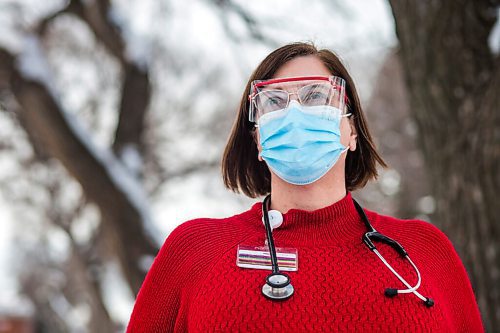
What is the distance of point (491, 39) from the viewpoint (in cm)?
488

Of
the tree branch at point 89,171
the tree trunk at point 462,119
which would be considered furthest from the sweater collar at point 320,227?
the tree branch at point 89,171

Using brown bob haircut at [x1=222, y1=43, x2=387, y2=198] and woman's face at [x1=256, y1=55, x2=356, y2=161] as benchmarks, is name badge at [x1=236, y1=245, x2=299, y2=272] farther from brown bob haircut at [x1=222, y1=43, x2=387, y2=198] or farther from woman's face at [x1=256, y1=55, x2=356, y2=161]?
brown bob haircut at [x1=222, y1=43, x2=387, y2=198]

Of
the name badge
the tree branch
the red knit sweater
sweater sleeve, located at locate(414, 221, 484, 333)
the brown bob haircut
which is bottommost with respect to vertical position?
the tree branch

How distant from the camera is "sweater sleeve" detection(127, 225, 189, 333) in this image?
2.59 meters

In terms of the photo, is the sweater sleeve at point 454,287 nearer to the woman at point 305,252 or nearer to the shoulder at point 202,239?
the woman at point 305,252

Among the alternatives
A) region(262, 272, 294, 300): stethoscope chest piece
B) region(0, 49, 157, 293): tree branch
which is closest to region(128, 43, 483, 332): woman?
region(262, 272, 294, 300): stethoscope chest piece

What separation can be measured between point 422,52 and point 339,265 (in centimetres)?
302

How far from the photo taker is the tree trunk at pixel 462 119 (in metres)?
4.68

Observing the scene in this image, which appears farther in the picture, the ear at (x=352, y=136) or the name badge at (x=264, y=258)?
the ear at (x=352, y=136)

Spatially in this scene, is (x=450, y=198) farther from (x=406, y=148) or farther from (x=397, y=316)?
(x=406, y=148)

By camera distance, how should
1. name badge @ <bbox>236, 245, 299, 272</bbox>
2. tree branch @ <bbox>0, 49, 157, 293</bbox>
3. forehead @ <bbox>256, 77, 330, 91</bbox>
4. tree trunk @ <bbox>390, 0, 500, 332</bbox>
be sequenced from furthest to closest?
tree branch @ <bbox>0, 49, 157, 293</bbox> → tree trunk @ <bbox>390, 0, 500, 332</bbox> → forehead @ <bbox>256, 77, 330, 91</bbox> → name badge @ <bbox>236, 245, 299, 272</bbox>

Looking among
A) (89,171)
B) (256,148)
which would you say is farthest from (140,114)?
(256,148)

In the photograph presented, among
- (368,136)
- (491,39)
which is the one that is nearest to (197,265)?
(368,136)

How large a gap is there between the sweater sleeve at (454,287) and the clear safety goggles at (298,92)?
58 centimetres
